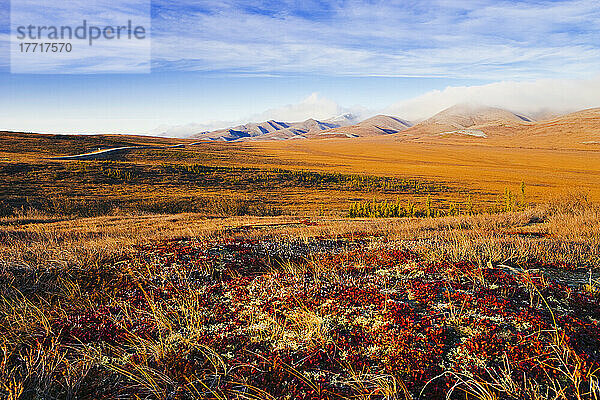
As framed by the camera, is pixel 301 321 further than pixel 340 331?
Yes

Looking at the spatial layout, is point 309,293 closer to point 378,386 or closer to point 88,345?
point 378,386

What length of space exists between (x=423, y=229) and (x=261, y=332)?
11126mm

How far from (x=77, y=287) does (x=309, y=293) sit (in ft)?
13.5

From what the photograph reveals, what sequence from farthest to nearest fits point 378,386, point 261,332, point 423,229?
point 423,229 < point 261,332 < point 378,386

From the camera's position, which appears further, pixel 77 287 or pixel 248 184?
pixel 248 184

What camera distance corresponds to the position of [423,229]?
555 inches

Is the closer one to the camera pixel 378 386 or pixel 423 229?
pixel 378 386

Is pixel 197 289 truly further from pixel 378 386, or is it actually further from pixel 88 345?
pixel 378 386

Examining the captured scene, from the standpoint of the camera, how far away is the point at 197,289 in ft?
19.6

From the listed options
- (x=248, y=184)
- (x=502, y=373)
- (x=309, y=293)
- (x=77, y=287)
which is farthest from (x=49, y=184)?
(x=502, y=373)

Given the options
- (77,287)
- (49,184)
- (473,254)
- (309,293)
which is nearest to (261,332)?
(309,293)

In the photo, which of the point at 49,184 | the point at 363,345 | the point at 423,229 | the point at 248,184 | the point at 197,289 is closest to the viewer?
the point at 363,345

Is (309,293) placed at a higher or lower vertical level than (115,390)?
higher

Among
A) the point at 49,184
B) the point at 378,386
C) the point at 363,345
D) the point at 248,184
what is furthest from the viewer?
the point at 248,184
